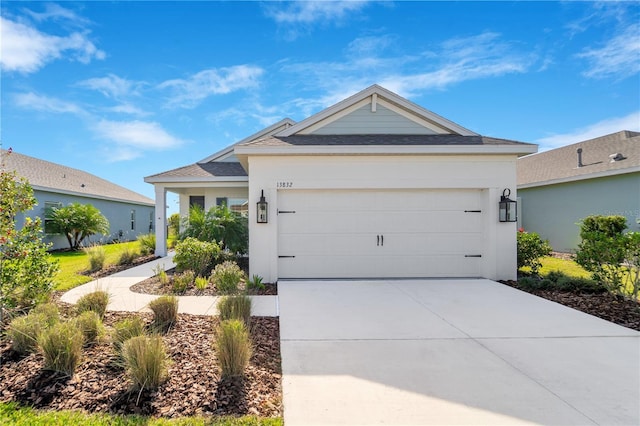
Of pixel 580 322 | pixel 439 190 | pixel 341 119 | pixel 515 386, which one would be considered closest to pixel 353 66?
pixel 341 119

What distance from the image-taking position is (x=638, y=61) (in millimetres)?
8828

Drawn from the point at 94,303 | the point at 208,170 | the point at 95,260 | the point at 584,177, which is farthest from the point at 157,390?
the point at 584,177

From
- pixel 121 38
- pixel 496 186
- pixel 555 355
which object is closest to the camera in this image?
pixel 555 355

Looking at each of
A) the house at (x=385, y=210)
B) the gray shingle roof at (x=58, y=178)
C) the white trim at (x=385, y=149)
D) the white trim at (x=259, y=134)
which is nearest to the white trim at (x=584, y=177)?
the white trim at (x=385, y=149)

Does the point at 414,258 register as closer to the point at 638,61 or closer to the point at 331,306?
the point at 331,306

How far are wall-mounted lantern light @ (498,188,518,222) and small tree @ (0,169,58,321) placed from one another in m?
9.63

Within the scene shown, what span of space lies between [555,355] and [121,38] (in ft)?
39.8

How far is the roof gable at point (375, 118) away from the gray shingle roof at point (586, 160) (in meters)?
7.90

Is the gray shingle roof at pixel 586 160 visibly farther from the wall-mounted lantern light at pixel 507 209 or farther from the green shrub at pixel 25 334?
the green shrub at pixel 25 334

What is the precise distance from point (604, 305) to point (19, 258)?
995 cm

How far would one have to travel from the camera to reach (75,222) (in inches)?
617

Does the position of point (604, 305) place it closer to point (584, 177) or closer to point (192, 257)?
point (192, 257)

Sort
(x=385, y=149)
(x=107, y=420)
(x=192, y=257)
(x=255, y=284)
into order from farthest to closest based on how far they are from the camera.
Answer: (x=192, y=257) < (x=385, y=149) < (x=255, y=284) < (x=107, y=420)

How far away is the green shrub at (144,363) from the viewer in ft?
9.14
